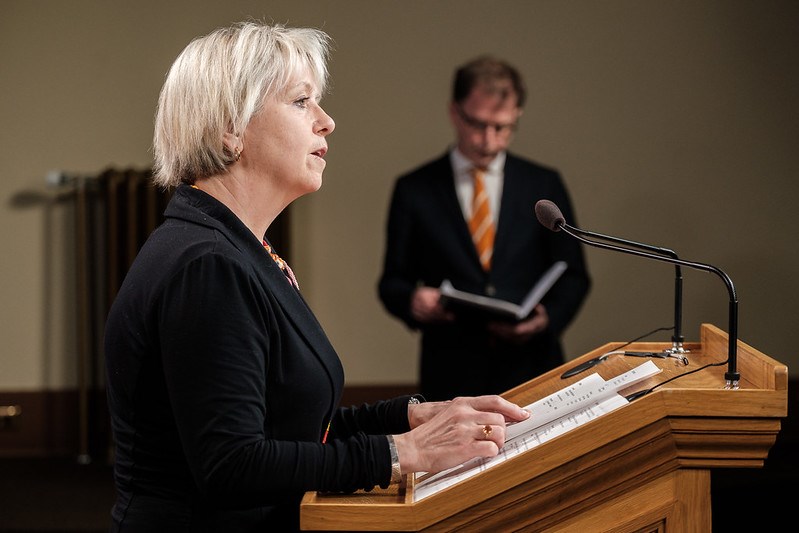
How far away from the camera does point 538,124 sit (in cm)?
480

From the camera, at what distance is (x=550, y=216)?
147 cm

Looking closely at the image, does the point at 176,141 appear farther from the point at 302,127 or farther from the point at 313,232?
the point at 313,232

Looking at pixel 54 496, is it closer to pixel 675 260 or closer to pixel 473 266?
pixel 473 266

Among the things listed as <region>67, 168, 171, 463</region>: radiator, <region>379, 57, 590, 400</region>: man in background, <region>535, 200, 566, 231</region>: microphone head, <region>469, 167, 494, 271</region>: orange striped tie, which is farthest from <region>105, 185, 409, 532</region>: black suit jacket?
<region>67, 168, 171, 463</region>: radiator

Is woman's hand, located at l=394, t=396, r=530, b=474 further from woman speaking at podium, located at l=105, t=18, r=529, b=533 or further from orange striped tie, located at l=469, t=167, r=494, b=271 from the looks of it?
orange striped tie, located at l=469, t=167, r=494, b=271

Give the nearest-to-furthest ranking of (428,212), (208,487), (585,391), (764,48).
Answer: (208,487)
(585,391)
(428,212)
(764,48)

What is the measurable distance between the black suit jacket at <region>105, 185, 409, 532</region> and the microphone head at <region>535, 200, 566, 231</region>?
38 cm

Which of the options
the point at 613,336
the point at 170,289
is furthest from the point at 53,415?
the point at 170,289

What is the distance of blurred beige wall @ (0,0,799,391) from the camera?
4.77m

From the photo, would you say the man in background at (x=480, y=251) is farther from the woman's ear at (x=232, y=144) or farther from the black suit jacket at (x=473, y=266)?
the woman's ear at (x=232, y=144)

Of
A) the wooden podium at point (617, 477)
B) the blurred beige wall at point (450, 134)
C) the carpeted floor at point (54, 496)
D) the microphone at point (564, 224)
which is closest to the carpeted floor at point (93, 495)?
the carpeted floor at point (54, 496)

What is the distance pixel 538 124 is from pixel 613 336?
112 cm

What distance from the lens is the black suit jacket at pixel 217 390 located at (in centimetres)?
119

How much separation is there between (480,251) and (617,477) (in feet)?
7.37
